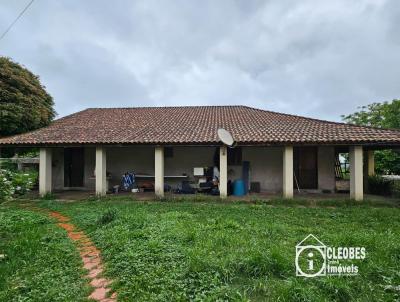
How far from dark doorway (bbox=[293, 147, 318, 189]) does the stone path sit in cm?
1046

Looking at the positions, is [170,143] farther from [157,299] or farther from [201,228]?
[157,299]

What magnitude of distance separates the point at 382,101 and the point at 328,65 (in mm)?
17362

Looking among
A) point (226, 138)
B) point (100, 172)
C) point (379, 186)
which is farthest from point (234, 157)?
point (379, 186)

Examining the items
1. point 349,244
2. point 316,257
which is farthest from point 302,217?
point 316,257

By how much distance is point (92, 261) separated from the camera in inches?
190

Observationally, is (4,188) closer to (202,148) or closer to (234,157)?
(202,148)

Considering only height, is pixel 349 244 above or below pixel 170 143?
below

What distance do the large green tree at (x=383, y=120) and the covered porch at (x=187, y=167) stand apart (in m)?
6.92

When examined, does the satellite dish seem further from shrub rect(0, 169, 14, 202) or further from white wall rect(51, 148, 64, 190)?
white wall rect(51, 148, 64, 190)

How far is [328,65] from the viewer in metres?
17.7

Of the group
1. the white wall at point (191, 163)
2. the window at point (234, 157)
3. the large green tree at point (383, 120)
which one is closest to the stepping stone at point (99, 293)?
the white wall at point (191, 163)

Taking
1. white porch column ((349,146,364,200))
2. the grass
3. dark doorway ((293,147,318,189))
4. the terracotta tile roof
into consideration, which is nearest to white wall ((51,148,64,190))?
the terracotta tile roof

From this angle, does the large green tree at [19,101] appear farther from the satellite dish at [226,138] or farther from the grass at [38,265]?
the satellite dish at [226,138]

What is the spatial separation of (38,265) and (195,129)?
9.26 m
